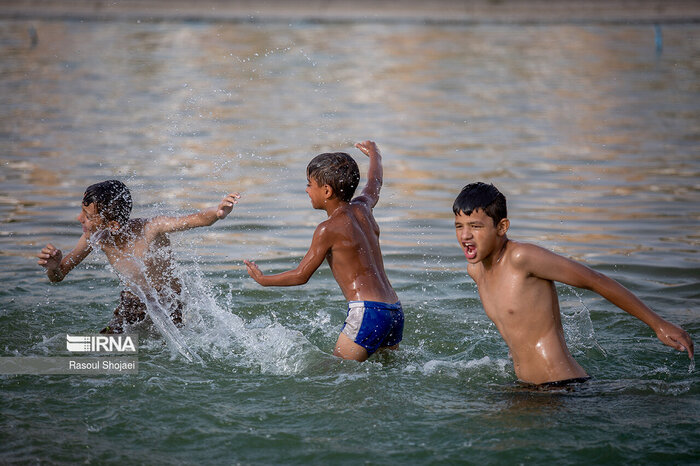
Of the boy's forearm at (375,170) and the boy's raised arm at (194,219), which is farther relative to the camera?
the boy's forearm at (375,170)

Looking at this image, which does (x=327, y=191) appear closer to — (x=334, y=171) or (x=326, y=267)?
Answer: (x=334, y=171)

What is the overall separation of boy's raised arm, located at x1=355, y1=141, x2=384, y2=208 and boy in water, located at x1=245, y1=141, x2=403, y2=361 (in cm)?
37

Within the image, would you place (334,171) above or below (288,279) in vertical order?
above

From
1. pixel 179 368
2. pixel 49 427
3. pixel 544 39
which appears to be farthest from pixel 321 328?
pixel 544 39

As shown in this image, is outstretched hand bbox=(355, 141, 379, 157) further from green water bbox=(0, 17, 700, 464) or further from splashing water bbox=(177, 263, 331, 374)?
splashing water bbox=(177, 263, 331, 374)

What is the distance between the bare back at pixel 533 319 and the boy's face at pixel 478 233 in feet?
0.33

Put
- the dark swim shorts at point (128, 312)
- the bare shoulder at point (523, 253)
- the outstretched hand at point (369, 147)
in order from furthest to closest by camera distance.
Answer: the outstretched hand at point (369, 147)
the dark swim shorts at point (128, 312)
the bare shoulder at point (523, 253)

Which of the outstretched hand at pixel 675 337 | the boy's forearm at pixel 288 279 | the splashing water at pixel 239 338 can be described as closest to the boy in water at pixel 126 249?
the splashing water at pixel 239 338

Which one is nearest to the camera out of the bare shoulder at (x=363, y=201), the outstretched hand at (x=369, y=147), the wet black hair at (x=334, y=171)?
the wet black hair at (x=334, y=171)

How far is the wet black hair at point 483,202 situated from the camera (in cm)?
475

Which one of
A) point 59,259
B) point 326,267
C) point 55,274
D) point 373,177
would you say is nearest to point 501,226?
point 373,177

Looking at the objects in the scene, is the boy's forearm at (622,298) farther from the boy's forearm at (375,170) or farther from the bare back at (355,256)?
the boy's forearm at (375,170)

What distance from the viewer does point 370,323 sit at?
5.38 m

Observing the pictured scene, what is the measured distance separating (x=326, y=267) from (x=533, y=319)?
3.60 metres
